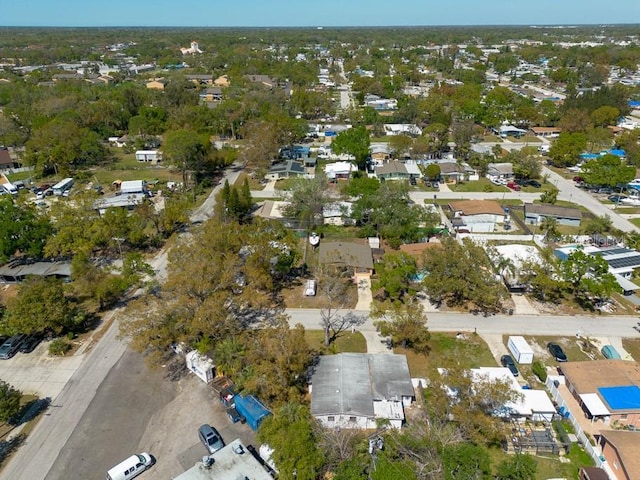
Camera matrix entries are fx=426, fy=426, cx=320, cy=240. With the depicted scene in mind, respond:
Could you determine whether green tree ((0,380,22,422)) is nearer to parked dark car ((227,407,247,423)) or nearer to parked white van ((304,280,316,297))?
parked dark car ((227,407,247,423))

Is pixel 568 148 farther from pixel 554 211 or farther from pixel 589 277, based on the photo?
pixel 589 277

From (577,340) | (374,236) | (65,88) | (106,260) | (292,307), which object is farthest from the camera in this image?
(65,88)

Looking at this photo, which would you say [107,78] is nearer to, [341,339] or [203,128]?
[203,128]

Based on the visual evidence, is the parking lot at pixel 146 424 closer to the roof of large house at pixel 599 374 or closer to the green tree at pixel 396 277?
the green tree at pixel 396 277

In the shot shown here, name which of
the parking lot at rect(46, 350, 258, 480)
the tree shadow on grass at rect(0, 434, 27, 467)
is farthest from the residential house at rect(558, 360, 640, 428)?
the tree shadow on grass at rect(0, 434, 27, 467)

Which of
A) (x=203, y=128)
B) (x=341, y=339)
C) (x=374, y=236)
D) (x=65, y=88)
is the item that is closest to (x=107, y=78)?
(x=65, y=88)
